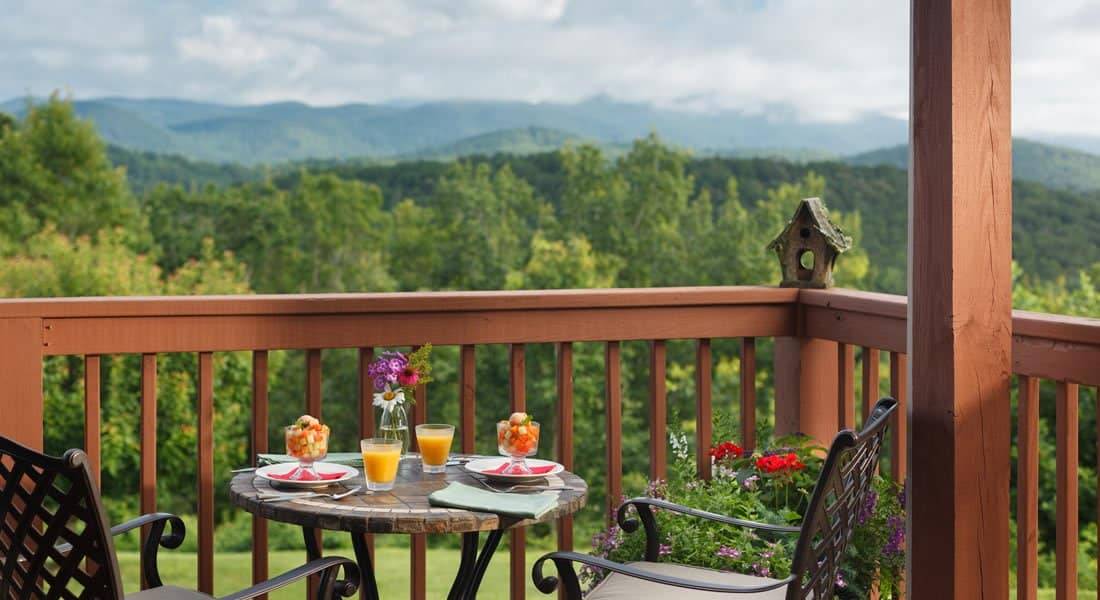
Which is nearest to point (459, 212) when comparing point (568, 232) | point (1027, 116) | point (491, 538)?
point (568, 232)

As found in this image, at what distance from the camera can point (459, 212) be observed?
18.5 m

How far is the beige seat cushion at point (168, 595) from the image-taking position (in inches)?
84.0

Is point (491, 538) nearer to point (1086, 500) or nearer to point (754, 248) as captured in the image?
point (1086, 500)

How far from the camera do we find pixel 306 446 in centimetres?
232

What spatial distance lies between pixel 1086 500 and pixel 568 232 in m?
9.46

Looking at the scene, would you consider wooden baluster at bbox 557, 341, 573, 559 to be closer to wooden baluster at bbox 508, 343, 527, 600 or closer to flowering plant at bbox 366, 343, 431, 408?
wooden baluster at bbox 508, 343, 527, 600

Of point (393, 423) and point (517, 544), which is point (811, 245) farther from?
point (393, 423)

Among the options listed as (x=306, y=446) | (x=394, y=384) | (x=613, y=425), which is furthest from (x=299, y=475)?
(x=613, y=425)

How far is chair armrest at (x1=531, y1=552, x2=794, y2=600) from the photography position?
1.95 m

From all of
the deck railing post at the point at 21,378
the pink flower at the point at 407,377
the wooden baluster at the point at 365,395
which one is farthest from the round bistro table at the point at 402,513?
the deck railing post at the point at 21,378

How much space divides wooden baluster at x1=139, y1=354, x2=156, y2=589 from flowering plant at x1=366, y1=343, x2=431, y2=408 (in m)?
0.67

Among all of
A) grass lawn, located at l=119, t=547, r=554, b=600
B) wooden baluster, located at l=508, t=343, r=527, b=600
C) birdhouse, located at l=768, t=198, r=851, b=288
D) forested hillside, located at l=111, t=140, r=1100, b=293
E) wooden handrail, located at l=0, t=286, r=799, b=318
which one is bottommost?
grass lawn, located at l=119, t=547, r=554, b=600

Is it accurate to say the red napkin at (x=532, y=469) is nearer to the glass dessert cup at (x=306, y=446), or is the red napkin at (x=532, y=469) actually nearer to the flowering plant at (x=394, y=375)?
the flowering plant at (x=394, y=375)

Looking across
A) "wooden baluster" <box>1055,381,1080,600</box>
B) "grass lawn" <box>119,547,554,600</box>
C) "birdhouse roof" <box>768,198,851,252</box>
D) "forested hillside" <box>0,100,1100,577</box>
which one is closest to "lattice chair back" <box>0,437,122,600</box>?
"wooden baluster" <box>1055,381,1080,600</box>
